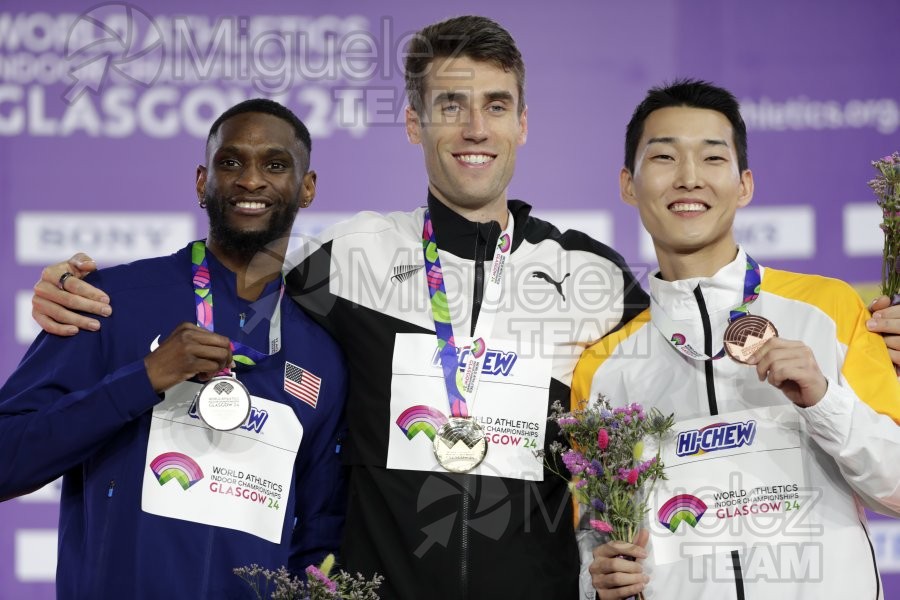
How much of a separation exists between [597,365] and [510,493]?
38 centimetres

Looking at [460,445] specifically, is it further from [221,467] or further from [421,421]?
[221,467]

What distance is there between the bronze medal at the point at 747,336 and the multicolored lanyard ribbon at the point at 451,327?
1.89ft

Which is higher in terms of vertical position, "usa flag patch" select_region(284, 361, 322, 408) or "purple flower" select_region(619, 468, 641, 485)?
"usa flag patch" select_region(284, 361, 322, 408)

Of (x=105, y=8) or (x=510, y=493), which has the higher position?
(x=105, y=8)

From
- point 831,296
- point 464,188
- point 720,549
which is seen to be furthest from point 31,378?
point 831,296

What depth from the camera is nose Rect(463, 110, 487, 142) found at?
2486mm

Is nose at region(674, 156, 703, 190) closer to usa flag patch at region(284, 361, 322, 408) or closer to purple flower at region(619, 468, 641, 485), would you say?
purple flower at region(619, 468, 641, 485)

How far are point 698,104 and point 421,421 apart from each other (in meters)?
1.04

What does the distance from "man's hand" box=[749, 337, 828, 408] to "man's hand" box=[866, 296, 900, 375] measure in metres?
0.28

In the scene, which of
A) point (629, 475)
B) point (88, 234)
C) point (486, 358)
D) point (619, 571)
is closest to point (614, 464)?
point (629, 475)

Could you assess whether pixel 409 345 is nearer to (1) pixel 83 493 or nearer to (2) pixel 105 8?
(1) pixel 83 493

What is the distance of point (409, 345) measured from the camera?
238 cm

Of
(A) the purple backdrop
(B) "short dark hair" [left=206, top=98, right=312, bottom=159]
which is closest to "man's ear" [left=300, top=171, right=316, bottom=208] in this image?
(B) "short dark hair" [left=206, top=98, right=312, bottom=159]

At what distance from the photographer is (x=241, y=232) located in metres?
2.48
